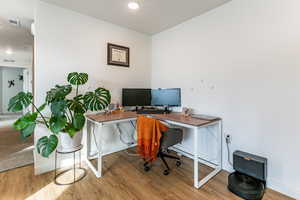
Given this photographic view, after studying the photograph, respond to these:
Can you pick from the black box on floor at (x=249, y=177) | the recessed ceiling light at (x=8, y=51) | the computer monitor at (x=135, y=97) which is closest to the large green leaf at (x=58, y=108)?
the computer monitor at (x=135, y=97)

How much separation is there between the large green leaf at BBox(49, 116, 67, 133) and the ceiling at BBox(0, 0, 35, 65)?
178 centimetres

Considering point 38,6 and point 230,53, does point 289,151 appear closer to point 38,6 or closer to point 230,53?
point 230,53

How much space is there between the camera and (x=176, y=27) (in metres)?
2.90

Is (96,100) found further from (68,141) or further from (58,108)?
(68,141)

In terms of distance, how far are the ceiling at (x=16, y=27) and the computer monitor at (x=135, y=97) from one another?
6.32 ft

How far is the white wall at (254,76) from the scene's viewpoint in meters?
1.64

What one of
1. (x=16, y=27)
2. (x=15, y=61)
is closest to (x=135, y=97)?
(x=16, y=27)

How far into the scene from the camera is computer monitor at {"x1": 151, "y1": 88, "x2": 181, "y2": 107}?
8.61 feet

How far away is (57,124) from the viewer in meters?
1.68

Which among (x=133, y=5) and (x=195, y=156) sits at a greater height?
(x=133, y=5)

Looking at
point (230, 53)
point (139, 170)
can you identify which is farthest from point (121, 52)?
point (139, 170)

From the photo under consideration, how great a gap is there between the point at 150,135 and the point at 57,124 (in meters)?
1.15

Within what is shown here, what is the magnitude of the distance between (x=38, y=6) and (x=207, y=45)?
256 cm

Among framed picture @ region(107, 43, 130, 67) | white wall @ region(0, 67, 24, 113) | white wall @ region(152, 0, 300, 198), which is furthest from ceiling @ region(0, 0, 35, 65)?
white wall @ region(152, 0, 300, 198)
